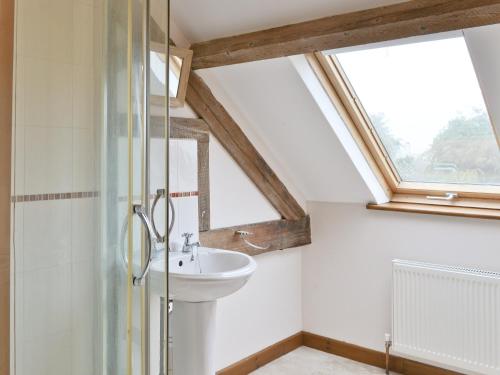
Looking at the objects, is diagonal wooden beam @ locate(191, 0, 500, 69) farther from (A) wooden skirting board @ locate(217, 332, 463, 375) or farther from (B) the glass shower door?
(A) wooden skirting board @ locate(217, 332, 463, 375)

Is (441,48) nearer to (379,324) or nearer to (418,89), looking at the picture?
(418,89)

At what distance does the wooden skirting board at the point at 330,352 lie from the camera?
3.03 metres

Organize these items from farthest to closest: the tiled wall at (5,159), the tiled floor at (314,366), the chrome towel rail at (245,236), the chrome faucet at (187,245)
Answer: the tiled floor at (314,366) < the chrome towel rail at (245,236) < the chrome faucet at (187,245) < the tiled wall at (5,159)

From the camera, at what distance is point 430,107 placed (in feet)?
9.07

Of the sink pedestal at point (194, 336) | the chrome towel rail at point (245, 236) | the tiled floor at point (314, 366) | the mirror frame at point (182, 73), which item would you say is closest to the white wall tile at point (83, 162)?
the sink pedestal at point (194, 336)

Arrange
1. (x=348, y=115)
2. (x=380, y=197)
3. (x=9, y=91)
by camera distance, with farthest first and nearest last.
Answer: (x=380, y=197), (x=348, y=115), (x=9, y=91)

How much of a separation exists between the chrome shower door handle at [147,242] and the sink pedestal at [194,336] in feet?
2.89

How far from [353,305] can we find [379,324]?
8.6 inches

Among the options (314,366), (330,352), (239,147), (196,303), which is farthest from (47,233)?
(330,352)

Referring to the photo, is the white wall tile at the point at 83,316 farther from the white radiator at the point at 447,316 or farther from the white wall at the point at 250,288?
the white radiator at the point at 447,316

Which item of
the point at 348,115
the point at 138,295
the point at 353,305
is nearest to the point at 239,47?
the point at 348,115

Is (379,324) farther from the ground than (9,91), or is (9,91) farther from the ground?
(9,91)

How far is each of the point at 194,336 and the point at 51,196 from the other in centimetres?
116

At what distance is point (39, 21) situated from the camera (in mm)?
1360
